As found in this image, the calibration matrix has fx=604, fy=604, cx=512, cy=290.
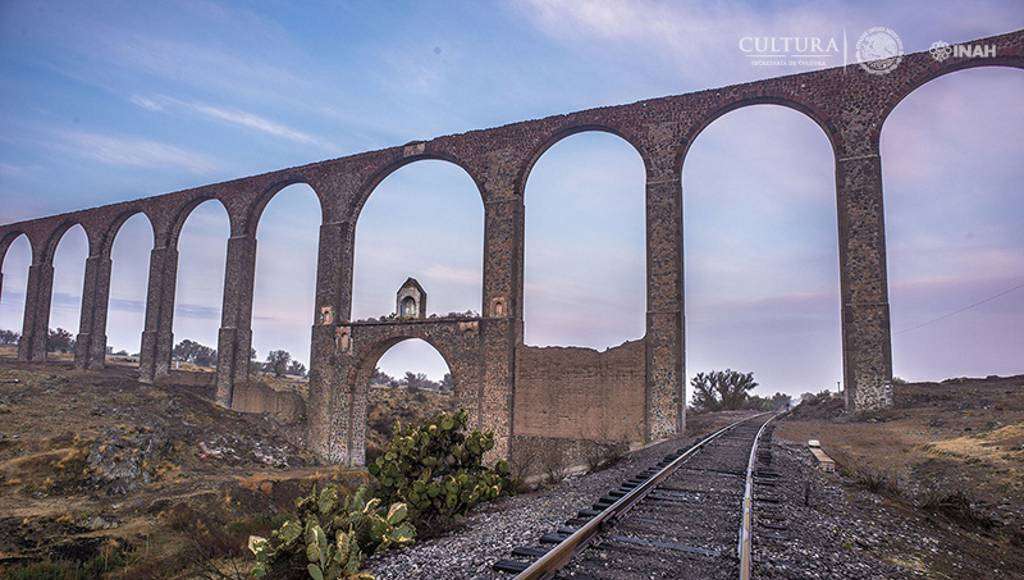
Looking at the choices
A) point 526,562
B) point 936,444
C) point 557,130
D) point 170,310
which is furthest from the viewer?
point 170,310

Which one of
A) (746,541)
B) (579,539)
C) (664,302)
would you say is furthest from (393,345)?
(746,541)

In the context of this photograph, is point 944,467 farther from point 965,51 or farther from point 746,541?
point 965,51

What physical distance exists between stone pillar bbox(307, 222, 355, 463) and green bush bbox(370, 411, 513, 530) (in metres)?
14.6

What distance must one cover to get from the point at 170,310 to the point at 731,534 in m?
28.7

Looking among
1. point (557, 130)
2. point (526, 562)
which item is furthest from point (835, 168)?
point (526, 562)

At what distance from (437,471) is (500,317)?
38.7 ft

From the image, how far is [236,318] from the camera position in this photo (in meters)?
25.0

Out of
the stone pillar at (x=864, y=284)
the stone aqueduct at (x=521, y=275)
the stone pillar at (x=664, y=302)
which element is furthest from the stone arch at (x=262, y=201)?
the stone pillar at (x=864, y=284)

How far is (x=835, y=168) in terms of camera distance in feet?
54.4

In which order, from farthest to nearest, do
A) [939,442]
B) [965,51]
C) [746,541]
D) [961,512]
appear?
[965,51], [939,442], [961,512], [746,541]

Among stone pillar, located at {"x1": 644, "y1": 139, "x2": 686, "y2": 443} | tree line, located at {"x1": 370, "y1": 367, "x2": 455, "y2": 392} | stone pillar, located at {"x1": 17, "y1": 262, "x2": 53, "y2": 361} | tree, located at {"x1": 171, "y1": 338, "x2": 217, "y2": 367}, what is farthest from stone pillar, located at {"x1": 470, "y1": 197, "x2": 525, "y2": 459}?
tree, located at {"x1": 171, "y1": 338, "x2": 217, "y2": 367}

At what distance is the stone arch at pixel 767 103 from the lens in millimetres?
16578

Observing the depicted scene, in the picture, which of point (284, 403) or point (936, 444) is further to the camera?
point (284, 403)

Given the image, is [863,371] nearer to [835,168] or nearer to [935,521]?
[835,168]
